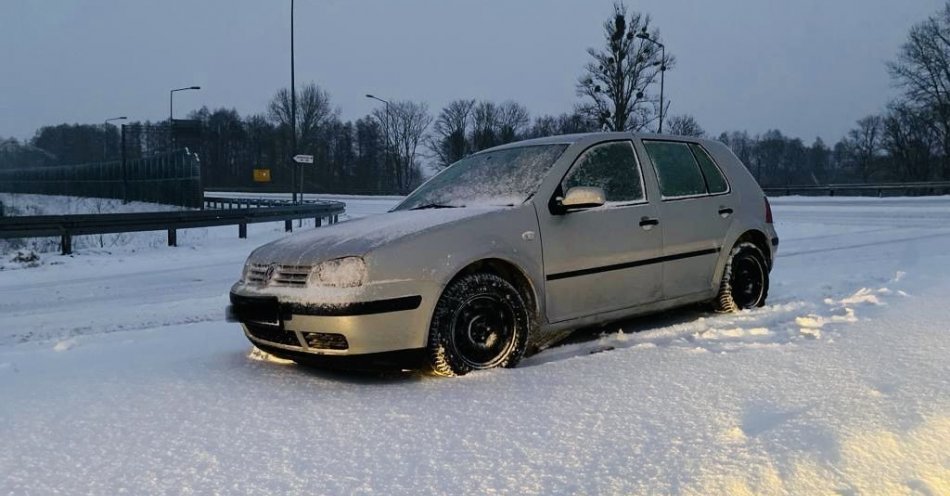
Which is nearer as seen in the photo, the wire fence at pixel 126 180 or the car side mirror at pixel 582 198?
the car side mirror at pixel 582 198

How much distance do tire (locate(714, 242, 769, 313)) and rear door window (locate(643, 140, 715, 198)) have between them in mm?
642

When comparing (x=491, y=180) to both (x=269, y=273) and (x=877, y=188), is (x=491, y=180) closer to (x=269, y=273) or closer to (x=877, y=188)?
(x=269, y=273)

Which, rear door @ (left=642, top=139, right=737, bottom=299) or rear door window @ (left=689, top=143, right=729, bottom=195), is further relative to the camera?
rear door window @ (left=689, top=143, right=729, bottom=195)

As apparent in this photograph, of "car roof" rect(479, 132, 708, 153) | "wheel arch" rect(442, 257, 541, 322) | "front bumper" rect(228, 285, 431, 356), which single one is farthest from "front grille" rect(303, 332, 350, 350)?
"car roof" rect(479, 132, 708, 153)

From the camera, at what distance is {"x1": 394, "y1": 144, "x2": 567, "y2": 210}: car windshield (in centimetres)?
452

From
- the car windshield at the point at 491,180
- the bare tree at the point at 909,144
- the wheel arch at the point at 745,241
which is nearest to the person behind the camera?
the car windshield at the point at 491,180

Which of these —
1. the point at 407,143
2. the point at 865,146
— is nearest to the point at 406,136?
the point at 407,143

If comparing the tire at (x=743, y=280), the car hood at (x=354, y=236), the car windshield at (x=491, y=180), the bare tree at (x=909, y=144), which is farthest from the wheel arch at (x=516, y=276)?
the bare tree at (x=909, y=144)

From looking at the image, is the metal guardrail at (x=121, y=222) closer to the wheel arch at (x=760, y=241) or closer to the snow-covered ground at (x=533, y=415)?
the snow-covered ground at (x=533, y=415)

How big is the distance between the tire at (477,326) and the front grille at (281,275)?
0.74 meters

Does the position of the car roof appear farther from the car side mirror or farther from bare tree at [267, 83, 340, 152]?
bare tree at [267, 83, 340, 152]

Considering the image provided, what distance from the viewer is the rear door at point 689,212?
5.02 meters

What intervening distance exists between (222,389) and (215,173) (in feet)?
315

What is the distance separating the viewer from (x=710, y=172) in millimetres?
5641
